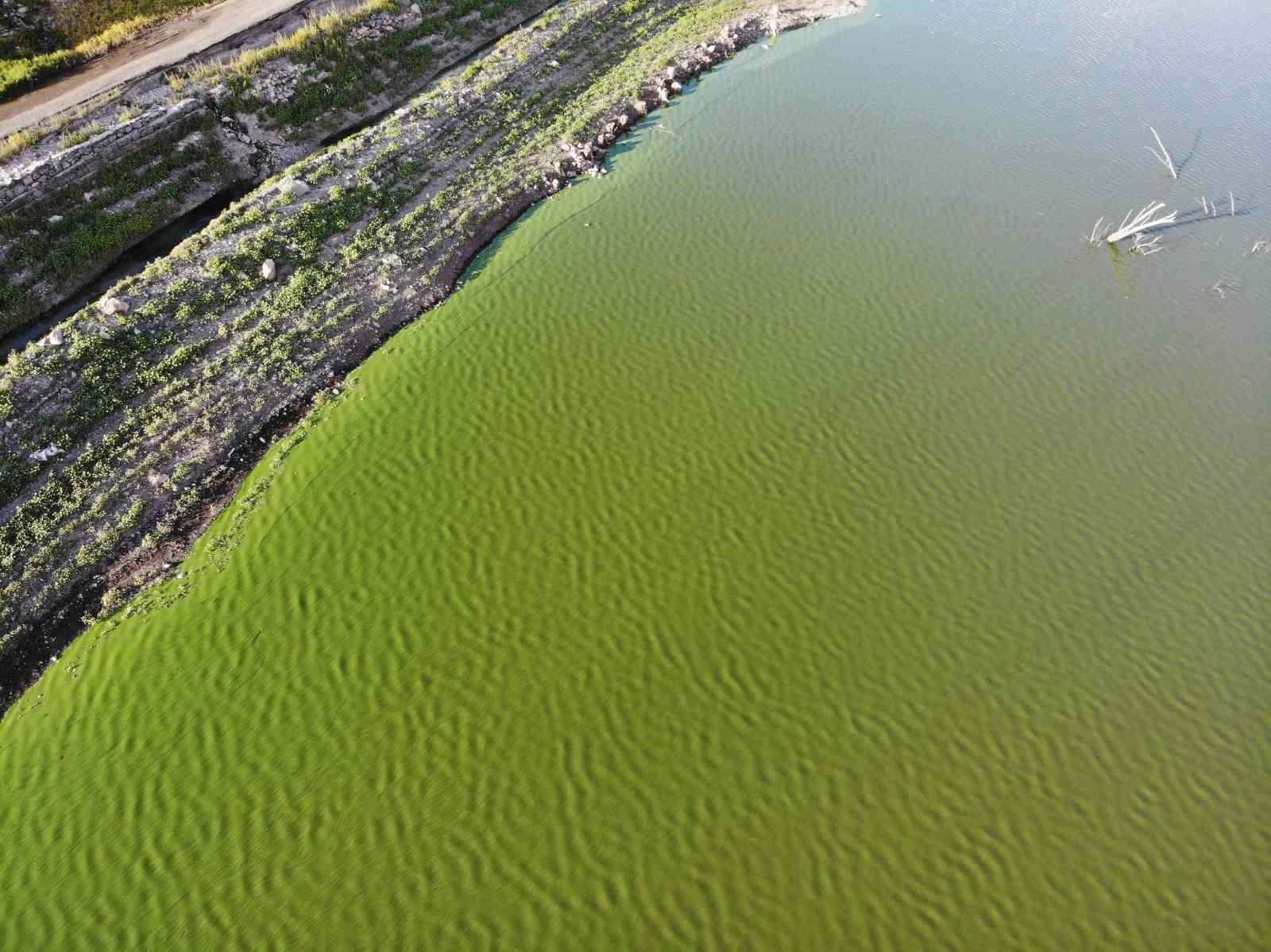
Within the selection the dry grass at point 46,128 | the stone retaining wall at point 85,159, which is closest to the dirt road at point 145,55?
the dry grass at point 46,128

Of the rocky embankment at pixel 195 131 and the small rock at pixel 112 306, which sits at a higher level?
the rocky embankment at pixel 195 131

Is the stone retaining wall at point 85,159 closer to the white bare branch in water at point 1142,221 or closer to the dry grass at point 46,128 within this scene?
the dry grass at point 46,128

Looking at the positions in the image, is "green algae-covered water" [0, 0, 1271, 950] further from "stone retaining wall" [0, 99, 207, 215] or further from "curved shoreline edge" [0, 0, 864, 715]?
"stone retaining wall" [0, 99, 207, 215]

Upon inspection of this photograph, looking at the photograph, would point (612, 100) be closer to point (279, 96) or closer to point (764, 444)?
point (279, 96)

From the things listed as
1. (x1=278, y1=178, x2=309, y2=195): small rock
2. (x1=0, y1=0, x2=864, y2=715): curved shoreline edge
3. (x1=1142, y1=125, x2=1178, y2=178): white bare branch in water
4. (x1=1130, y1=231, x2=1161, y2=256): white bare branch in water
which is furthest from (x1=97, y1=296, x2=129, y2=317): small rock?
(x1=1142, y1=125, x2=1178, y2=178): white bare branch in water

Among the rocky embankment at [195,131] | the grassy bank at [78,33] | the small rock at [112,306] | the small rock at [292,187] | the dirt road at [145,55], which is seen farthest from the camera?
the grassy bank at [78,33]

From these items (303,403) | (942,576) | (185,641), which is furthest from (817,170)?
(185,641)

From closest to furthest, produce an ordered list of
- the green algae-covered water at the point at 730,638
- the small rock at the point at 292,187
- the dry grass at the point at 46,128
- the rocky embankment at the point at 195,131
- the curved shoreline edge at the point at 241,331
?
1. the green algae-covered water at the point at 730,638
2. the curved shoreline edge at the point at 241,331
3. the rocky embankment at the point at 195,131
4. the small rock at the point at 292,187
5. the dry grass at the point at 46,128

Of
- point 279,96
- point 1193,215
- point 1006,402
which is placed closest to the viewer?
point 1006,402
